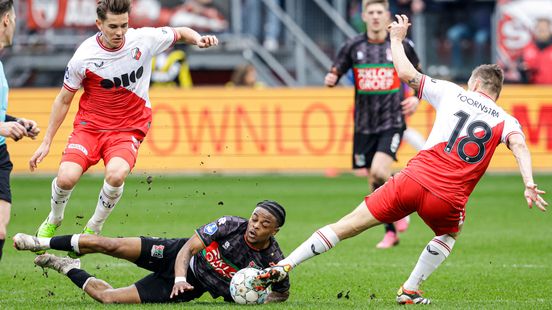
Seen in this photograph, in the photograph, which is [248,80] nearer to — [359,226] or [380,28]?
[380,28]

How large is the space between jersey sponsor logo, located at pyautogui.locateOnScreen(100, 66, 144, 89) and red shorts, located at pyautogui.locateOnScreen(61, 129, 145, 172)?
46 cm

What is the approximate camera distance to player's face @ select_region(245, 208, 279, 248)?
327 inches

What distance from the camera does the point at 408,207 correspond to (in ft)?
27.5

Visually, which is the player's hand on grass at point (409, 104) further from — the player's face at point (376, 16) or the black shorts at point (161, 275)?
the black shorts at point (161, 275)

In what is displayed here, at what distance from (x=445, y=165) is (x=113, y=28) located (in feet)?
11.3

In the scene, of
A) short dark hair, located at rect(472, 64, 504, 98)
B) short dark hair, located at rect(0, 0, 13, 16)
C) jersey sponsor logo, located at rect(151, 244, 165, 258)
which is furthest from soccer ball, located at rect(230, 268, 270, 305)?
short dark hair, located at rect(0, 0, 13, 16)

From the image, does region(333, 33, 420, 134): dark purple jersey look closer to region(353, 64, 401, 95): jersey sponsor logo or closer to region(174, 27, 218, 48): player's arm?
region(353, 64, 401, 95): jersey sponsor logo

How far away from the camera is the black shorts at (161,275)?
871 centimetres

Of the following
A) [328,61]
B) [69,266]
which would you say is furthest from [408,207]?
[328,61]

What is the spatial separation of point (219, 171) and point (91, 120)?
12073 mm

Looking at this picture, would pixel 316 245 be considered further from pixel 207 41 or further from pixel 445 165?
pixel 207 41

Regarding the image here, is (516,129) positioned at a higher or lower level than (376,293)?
higher

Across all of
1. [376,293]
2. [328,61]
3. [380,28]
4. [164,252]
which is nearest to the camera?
[164,252]

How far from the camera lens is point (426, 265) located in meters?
8.77
